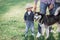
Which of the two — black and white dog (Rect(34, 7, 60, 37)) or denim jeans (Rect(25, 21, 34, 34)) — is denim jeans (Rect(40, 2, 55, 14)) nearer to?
black and white dog (Rect(34, 7, 60, 37))

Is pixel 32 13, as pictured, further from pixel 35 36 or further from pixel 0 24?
pixel 0 24

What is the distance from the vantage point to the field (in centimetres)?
248

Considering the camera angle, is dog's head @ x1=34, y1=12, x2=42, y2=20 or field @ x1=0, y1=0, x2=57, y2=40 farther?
field @ x1=0, y1=0, x2=57, y2=40

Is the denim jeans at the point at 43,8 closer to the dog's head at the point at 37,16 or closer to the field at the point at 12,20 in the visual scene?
the dog's head at the point at 37,16

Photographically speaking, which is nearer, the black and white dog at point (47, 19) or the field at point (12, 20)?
the black and white dog at point (47, 19)

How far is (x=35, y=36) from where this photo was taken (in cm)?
245

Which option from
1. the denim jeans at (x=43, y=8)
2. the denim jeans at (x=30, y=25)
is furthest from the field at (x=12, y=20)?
the denim jeans at (x=43, y=8)

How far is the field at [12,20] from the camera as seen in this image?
2.48 metres

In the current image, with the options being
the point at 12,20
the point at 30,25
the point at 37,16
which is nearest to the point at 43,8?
the point at 37,16

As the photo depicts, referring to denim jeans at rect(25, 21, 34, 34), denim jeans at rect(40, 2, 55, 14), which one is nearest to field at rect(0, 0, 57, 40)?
denim jeans at rect(25, 21, 34, 34)

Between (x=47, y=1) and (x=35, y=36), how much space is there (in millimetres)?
357

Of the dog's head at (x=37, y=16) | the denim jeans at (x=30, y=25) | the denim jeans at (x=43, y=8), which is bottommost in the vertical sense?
the denim jeans at (x=30, y=25)

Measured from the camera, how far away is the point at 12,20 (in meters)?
2.60

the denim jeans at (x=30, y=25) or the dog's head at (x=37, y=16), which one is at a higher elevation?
the dog's head at (x=37, y=16)
